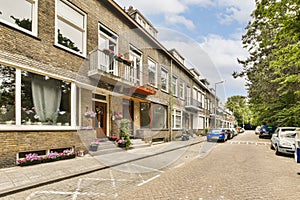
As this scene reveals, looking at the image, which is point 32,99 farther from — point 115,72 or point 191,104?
point 191,104

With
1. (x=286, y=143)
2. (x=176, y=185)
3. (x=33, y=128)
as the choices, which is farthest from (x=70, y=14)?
(x=286, y=143)

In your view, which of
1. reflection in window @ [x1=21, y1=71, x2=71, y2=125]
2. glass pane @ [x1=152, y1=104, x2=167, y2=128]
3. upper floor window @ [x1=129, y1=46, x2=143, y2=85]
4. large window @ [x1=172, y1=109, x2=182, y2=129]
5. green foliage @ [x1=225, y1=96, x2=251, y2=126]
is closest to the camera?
reflection in window @ [x1=21, y1=71, x2=71, y2=125]

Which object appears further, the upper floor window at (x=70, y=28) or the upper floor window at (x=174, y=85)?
the upper floor window at (x=174, y=85)

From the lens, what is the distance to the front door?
10895 millimetres

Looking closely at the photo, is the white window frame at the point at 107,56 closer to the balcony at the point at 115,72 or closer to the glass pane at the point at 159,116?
the balcony at the point at 115,72

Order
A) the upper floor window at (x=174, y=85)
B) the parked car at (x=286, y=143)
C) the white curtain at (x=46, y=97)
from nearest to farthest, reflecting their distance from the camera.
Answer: the white curtain at (x=46, y=97)
the parked car at (x=286, y=143)
the upper floor window at (x=174, y=85)

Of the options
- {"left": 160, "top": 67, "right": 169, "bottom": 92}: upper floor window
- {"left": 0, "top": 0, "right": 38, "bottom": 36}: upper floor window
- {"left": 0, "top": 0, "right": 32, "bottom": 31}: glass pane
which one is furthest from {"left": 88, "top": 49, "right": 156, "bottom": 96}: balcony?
{"left": 160, "top": 67, "right": 169, "bottom": 92}: upper floor window

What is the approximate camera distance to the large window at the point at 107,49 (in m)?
10.3

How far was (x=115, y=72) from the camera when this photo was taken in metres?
11.4

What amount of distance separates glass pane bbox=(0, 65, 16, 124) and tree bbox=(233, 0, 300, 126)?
33.1 feet

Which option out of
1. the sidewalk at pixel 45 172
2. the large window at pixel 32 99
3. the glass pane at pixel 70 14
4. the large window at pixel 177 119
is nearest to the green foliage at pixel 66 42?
the glass pane at pixel 70 14

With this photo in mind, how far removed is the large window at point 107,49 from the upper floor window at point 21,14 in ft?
10.7

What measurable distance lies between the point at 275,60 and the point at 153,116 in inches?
345

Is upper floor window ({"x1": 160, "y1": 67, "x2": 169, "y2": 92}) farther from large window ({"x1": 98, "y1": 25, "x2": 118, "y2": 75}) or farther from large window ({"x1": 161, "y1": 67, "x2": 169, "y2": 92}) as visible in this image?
large window ({"x1": 98, "y1": 25, "x2": 118, "y2": 75})
